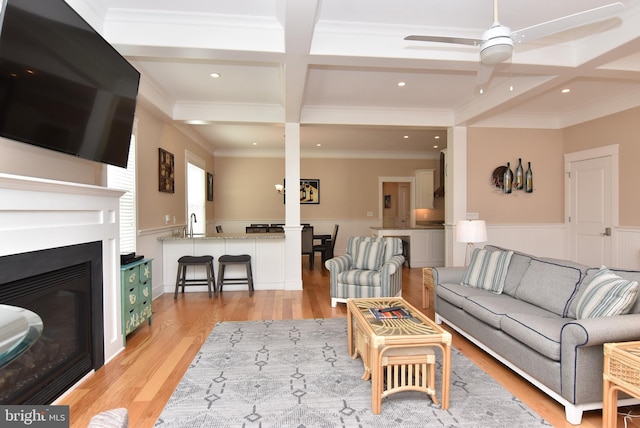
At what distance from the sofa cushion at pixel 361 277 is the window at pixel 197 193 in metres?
3.88

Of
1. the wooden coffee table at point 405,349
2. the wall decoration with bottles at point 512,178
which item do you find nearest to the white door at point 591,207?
the wall decoration with bottles at point 512,178

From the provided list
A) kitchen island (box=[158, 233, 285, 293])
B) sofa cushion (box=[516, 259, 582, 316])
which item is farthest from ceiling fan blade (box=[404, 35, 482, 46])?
kitchen island (box=[158, 233, 285, 293])

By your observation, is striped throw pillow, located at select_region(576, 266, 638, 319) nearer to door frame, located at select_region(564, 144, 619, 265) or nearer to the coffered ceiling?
the coffered ceiling

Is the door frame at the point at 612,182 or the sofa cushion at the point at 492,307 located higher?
the door frame at the point at 612,182

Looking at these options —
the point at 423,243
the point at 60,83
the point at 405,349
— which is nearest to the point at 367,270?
the point at 405,349

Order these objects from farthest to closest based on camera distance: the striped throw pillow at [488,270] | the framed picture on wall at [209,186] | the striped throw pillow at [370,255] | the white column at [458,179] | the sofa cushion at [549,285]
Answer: the framed picture on wall at [209,186], the white column at [458,179], the striped throw pillow at [370,255], the striped throw pillow at [488,270], the sofa cushion at [549,285]

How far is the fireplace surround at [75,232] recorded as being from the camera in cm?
184

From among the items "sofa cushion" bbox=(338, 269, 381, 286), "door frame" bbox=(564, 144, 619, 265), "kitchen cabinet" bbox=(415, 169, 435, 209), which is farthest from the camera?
"kitchen cabinet" bbox=(415, 169, 435, 209)

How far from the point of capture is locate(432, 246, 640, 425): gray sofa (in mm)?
1938

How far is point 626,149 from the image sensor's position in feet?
15.4

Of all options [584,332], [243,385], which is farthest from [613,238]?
[243,385]

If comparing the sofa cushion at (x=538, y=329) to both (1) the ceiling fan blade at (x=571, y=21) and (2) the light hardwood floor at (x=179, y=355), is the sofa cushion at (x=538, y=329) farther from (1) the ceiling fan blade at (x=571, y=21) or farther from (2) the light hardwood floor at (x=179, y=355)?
(1) the ceiling fan blade at (x=571, y=21)

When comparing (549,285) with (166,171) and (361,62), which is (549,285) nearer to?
(361,62)

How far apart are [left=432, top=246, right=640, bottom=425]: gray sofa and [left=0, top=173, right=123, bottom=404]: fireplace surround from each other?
3035 mm
